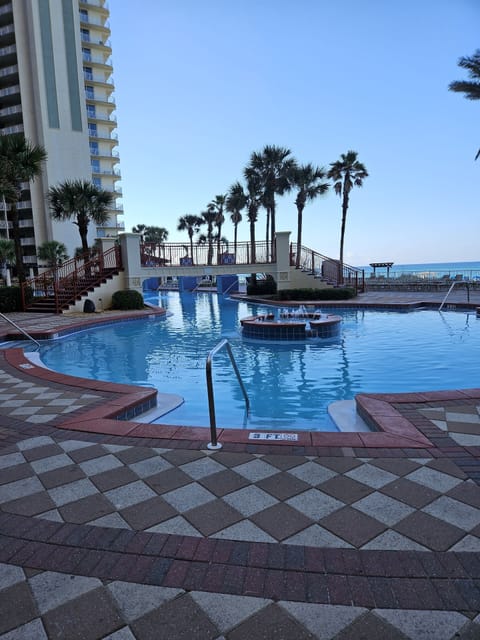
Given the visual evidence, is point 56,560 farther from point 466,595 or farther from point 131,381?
point 131,381

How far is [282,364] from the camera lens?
8.65m

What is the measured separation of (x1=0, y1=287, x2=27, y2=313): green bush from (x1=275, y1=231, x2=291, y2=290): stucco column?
12.8 metres

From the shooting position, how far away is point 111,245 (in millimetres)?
19812

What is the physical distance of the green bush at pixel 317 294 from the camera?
20094mm

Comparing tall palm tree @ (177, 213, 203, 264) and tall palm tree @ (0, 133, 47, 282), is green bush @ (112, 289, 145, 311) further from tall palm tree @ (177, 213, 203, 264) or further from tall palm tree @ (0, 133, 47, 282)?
tall palm tree @ (177, 213, 203, 264)

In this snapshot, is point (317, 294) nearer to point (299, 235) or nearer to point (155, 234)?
point (299, 235)

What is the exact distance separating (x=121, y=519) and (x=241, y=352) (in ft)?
24.4

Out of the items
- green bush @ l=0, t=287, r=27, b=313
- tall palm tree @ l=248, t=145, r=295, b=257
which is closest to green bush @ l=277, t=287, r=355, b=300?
tall palm tree @ l=248, t=145, r=295, b=257

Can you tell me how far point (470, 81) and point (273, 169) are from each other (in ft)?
37.7

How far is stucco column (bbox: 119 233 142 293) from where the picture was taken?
756 inches

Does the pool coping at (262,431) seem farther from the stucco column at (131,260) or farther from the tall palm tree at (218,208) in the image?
the tall palm tree at (218,208)

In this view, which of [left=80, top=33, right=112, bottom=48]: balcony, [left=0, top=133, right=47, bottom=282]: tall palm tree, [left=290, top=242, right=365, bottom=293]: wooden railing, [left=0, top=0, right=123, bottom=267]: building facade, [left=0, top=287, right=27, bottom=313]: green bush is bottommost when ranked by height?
[left=0, top=287, right=27, bottom=313]: green bush

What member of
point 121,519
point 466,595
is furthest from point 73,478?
A: point 466,595

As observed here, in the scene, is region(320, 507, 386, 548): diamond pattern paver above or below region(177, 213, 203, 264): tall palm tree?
below
